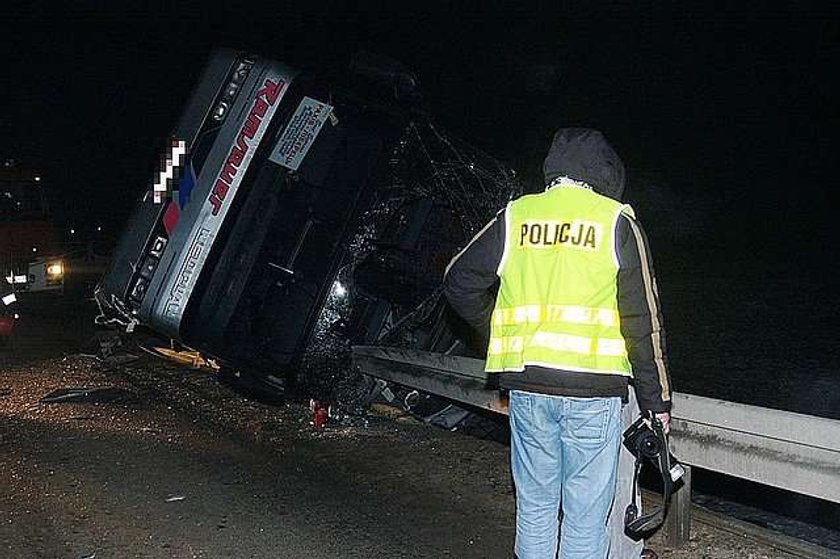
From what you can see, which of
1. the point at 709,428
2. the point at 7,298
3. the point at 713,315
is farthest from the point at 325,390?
the point at 713,315

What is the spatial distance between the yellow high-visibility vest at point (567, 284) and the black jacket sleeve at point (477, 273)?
10 centimetres

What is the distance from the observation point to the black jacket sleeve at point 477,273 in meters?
3.50

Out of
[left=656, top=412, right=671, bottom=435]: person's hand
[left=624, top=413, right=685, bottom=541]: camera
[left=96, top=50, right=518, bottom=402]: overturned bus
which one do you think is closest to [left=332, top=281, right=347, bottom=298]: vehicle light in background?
[left=96, top=50, right=518, bottom=402]: overturned bus

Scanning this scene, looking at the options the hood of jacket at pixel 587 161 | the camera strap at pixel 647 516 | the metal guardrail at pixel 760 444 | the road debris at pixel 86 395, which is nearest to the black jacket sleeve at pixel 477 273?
the hood of jacket at pixel 587 161

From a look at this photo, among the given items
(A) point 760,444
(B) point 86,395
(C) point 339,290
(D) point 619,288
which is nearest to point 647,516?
(A) point 760,444

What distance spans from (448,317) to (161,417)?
2319mm

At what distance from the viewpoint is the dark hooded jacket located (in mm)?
3254

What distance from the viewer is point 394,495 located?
17.9ft

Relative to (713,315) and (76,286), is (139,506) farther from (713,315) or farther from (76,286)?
(76,286)

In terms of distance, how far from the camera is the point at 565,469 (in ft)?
11.3

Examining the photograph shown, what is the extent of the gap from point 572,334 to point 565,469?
0.50 metres

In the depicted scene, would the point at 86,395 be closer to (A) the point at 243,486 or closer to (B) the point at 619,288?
(A) the point at 243,486

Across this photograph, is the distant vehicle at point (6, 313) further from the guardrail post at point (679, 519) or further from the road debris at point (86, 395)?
the guardrail post at point (679, 519)

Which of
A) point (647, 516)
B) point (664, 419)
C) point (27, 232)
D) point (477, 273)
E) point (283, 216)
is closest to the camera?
point (664, 419)
